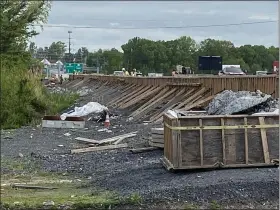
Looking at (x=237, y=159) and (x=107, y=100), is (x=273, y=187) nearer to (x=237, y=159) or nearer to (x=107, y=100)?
(x=237, y=159)

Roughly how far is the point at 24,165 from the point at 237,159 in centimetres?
609

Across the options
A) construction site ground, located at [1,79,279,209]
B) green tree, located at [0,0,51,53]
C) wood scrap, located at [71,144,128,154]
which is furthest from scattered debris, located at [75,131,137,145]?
green tree, located at [0,0,51,53]

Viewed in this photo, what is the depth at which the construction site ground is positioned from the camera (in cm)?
1001

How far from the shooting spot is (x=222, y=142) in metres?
12.2

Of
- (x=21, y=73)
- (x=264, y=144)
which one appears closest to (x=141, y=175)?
(x=264, y=144)

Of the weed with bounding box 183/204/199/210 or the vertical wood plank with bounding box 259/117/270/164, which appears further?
the vertical wood plank with bounding box 259/117/270/164

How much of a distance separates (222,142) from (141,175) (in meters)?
1.88

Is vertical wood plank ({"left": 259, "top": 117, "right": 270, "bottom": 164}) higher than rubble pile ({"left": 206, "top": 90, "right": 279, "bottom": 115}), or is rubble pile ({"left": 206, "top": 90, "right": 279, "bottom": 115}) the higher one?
rubble pile ({"left": 206, "top": 90, "right": 279, "bottom": 115})

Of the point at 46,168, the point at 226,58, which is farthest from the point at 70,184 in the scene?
the point at 226,58

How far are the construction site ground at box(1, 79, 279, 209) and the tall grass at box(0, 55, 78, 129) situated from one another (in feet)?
18.2

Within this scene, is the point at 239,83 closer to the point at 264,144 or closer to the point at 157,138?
the point at 157,138

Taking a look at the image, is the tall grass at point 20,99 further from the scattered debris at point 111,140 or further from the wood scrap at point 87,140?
the scattered debris at point 111,140

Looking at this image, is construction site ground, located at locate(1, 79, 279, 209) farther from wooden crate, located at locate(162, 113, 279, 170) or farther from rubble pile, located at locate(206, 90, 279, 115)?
rubble pile, located at locate(206, 90, 279, 115)

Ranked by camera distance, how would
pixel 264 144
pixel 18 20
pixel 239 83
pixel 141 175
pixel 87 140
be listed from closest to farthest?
pixel 264 144, pixel 141 175, pixel 87 140, pixel 239 83, pixel 18 20
